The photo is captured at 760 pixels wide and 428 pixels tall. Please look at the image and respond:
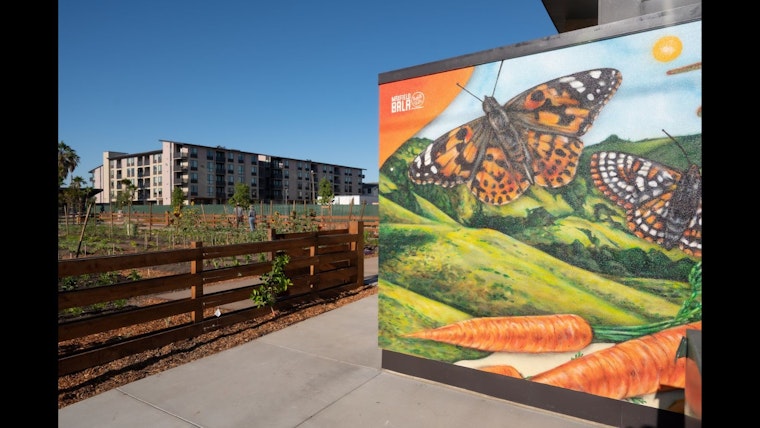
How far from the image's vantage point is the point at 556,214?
3.65 metres

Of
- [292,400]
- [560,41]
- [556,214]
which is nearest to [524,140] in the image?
[556,214]

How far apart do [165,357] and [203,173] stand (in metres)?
77.8

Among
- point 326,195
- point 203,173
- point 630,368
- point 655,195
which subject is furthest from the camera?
point 203,173

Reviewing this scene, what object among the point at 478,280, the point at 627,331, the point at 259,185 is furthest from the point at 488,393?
the point at 259,185

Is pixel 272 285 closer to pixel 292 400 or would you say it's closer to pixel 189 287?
pixel 189 287

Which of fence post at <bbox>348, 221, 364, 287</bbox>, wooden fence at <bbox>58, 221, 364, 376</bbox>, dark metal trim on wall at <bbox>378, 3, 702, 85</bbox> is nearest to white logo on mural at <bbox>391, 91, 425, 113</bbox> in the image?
dark metal trim on wall at <bbox>378, 3, 702, 85</bbox>

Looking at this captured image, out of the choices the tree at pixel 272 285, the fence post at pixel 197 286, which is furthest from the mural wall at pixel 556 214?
the fence post at pixel 197 286

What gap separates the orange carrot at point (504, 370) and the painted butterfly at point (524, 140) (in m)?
1.64

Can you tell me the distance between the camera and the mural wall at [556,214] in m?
3.17

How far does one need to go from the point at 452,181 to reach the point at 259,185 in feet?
283

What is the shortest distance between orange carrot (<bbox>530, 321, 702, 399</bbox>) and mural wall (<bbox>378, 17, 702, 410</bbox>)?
0.03ft

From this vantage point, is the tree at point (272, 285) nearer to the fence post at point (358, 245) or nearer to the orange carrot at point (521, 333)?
the fence post at point (358, 245)

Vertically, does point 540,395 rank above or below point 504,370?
below
